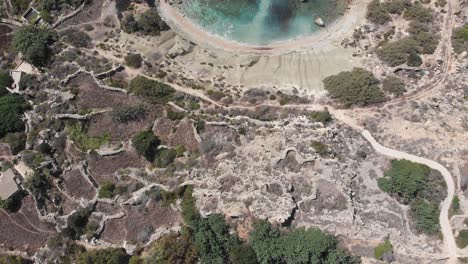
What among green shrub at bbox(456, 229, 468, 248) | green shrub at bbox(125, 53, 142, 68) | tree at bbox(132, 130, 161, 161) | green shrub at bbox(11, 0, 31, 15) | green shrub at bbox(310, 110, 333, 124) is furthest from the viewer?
green shrub at bbox(11, 0, 31, 15)

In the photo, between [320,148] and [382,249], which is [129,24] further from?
[382,249]

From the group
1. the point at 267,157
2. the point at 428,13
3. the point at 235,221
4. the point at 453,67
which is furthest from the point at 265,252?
the point at 428,13

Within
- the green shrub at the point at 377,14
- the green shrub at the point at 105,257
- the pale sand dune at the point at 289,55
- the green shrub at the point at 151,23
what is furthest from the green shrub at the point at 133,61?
the green shrub at the point at 377,14

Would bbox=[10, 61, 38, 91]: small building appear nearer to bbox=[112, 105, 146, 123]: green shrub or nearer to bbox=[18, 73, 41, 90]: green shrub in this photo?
bbox=[18, 73, 41, 90]: green shrub

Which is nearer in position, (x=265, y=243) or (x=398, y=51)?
Result: (x=265, y=243)

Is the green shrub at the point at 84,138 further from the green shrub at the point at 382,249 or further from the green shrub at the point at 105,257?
the green shrub at the point at 382,249

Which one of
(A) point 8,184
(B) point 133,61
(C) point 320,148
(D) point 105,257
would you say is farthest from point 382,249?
(A) point 8,184

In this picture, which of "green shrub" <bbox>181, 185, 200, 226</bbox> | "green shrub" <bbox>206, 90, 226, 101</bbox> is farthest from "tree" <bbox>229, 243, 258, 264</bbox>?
"green shrub" <bbox>206, 90, 226, 101</bbox>
